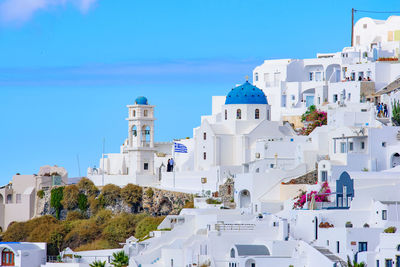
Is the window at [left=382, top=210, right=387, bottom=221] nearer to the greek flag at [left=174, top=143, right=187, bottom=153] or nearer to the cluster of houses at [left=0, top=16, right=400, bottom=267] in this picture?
the cluster of houses at [left=0, top=16, right=400, bottom=267]

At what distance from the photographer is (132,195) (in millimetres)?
95188

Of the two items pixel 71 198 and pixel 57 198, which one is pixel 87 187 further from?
pixel 57 198

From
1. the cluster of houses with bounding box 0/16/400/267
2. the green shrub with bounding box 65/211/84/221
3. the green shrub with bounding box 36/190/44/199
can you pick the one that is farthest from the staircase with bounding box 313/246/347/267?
the green shrub with bounding box 36/190/44/199

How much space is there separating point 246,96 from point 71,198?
17.1 m

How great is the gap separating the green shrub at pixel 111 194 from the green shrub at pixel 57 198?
188 inches

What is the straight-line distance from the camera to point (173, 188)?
305 ft

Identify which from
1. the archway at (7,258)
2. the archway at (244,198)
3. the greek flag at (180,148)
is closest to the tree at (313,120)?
the archway at (244,198)

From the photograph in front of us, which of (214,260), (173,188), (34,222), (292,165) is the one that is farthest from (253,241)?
(34,222)

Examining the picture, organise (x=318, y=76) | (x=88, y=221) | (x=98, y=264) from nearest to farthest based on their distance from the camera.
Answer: (x=98, y=264)
(x=88, y=221)
(x=318, y=76)

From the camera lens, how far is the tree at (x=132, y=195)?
95000 millimetres

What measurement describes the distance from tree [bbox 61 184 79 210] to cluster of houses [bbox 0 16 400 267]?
2297 millimetres

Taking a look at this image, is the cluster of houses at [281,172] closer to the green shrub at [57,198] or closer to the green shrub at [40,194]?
the green shrub at [40,194]

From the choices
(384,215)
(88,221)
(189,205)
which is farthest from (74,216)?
(384,215)

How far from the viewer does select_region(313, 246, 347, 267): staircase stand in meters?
61.7
